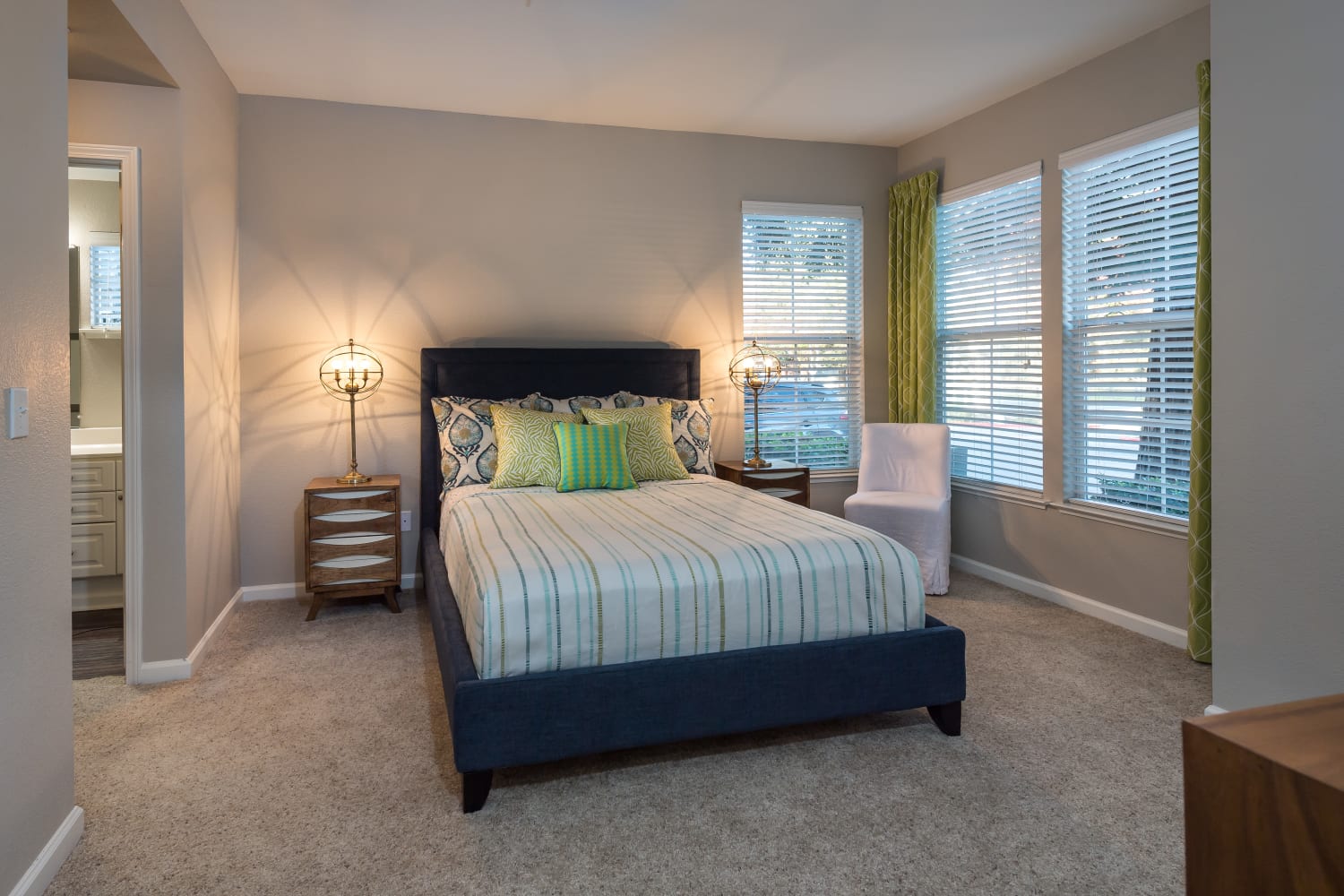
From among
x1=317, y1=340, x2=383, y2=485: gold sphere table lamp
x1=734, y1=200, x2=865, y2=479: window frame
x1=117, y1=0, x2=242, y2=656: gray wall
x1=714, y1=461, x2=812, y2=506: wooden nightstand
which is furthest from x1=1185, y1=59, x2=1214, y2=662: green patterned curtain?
x1=117, y1=0, x2=242, y2=656: gray wall

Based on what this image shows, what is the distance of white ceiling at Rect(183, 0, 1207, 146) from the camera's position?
333cm

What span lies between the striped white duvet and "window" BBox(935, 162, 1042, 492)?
198cm

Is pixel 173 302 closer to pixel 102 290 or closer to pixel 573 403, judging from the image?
pixel 102 290

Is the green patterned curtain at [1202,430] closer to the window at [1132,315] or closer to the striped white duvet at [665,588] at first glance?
A: the window at [1132,315]

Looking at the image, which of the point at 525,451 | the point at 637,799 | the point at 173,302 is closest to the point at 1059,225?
the point at 525,451

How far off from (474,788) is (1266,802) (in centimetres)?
183

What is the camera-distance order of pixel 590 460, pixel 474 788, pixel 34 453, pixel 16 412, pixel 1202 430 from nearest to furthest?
pixel 16 412 < pixel 34 453 < pixel 474 788 < pixel 1202 430 < pixel 590 460

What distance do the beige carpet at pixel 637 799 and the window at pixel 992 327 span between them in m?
1.57

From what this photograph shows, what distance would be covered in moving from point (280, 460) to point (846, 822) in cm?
352

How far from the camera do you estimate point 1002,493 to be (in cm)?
460

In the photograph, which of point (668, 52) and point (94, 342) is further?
point (94, 342)

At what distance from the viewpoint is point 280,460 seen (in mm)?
4410

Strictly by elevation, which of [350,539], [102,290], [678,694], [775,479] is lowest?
[678,694]

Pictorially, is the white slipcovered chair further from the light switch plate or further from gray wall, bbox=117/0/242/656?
the light switch plate
